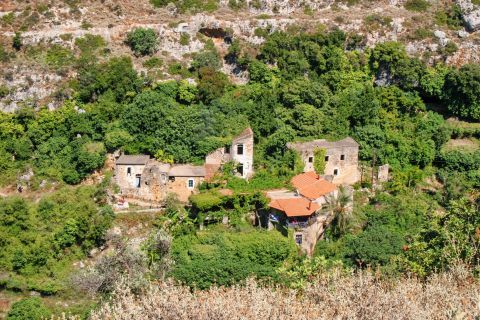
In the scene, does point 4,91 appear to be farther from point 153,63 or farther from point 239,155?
point 239,155

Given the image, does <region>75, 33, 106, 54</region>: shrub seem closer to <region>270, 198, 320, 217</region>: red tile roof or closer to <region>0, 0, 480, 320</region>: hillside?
<region>0, 0, 480, 320</region>: hillside

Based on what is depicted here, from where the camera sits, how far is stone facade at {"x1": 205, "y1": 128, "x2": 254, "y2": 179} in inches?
1519

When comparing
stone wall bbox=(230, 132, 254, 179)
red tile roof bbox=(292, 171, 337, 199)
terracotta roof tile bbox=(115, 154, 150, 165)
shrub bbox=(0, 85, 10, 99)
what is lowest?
red tile roof bbox=(292, 171, 337, 199)

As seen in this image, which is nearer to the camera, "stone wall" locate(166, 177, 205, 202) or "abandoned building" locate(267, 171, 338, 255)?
"abandoned building" locate(267, 171, 338, 255)

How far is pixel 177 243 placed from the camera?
34.5 meters

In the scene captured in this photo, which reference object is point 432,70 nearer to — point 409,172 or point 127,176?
point 409,172

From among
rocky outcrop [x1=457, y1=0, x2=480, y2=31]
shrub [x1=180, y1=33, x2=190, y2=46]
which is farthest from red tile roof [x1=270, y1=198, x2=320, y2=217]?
rocky outcrop [x1=457, y1=0, x2=480, y2=31]

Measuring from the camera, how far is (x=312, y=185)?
37.2 metres

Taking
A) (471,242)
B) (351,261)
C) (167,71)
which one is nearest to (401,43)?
(167,71)

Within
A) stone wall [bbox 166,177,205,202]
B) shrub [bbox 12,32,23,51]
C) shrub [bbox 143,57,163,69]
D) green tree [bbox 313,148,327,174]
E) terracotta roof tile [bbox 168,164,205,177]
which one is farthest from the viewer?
shrub [bbox 12,32,23,51]

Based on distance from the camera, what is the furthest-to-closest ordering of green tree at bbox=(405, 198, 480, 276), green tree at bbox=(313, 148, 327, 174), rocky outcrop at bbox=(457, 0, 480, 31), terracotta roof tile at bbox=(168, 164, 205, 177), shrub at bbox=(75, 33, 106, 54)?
1. rocky outcrop at bbox=(457, 0, 480, 31)
2. shrub at bbox=(75, 33, 106, 54)
3. green tree at bbox=(313, 148, 327, 174)
4. terracotta roof tile at bbox=(168, 164, 205, 177)
5. green tree at bbox=(405, 198, 480, 276)

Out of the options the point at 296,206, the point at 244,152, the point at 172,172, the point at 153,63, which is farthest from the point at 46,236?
the point at 153,63

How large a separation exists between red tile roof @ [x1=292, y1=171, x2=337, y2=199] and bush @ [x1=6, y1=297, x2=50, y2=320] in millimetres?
14813

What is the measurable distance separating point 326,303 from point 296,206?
16.3 m
